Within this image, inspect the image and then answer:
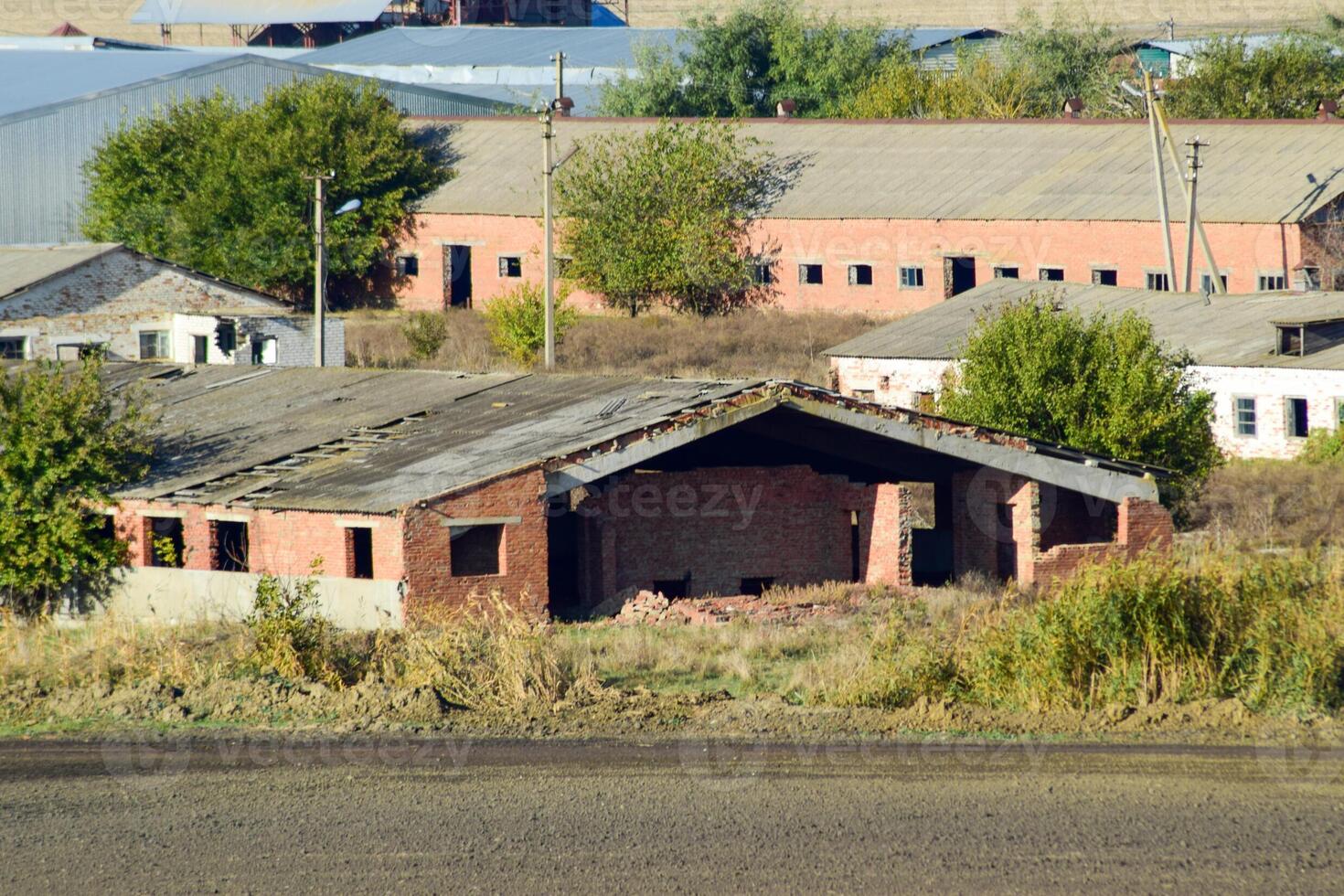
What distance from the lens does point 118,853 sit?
1522 centimetres

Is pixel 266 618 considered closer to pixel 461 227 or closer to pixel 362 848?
pixel 362 848

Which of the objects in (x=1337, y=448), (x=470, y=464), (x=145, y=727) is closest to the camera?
(x=145, y=727)

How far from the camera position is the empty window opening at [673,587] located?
2733 cm

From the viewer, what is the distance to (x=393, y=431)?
1109 inches


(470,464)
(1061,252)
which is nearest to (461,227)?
(1061,252)

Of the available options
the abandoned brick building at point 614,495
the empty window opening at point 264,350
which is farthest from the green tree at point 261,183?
the abandoned brick building at point 614,495

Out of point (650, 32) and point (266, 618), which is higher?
point (650, 32)

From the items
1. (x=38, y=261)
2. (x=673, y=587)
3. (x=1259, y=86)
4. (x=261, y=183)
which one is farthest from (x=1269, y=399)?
(x=261, y=183)

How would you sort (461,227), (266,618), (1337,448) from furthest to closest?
1. (461,227)
2. (1337,448)
3. (266,618)

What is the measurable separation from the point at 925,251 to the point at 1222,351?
48.6ft

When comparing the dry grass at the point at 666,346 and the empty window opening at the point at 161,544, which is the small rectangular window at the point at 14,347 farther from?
the empty window opening at the point at 161,544

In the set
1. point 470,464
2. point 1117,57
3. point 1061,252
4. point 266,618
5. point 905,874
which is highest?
point 1117,57

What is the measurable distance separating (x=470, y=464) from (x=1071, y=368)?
1054cm

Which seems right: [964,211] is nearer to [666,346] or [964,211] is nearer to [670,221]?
[670,221]
